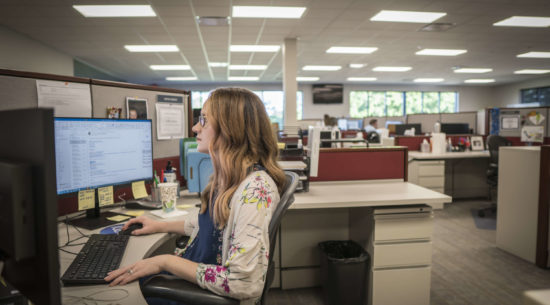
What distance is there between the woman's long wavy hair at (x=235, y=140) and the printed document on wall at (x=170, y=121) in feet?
3.34

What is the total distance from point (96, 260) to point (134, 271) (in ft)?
0.50

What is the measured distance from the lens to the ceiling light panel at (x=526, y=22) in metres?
4.51

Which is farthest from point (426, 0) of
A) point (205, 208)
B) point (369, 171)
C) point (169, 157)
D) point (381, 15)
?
point (205, 208)

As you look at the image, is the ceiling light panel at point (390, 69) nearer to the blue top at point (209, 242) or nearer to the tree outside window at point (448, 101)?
the tree outside window at point (448, 101)

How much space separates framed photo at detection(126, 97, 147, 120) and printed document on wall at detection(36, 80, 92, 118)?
0.21 metres

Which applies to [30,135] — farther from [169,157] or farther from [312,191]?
[312,191]

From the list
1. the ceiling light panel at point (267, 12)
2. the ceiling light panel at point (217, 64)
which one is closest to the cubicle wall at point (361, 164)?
the ceiling light panel at point (267, 12)

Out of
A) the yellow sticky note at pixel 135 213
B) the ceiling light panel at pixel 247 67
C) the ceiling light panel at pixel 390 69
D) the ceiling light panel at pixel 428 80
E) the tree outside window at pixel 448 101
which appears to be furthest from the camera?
the tree outside window at pixel 448 101

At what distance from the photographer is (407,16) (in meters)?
4.42

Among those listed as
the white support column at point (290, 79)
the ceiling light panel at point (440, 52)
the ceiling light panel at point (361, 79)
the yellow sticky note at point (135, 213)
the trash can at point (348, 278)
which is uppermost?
the ceiling light panel at point (361, 79)

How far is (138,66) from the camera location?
7734mm

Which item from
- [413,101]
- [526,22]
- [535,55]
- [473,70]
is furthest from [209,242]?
[413,101]

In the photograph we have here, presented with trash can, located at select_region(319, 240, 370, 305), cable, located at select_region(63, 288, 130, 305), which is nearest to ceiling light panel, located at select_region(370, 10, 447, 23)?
trash can, located at select_region(319, 240, 370, 305)

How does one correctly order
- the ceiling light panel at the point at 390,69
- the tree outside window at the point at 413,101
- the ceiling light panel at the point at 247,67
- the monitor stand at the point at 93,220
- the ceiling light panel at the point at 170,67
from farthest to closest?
the tree outside window at the point at 413,101, the ceiling light panel at the point at 390,69, the ceiling light panel at the point at 247,67, the ceiling light panel at the point at 170,67, the monitor stand at the point at 93,220
